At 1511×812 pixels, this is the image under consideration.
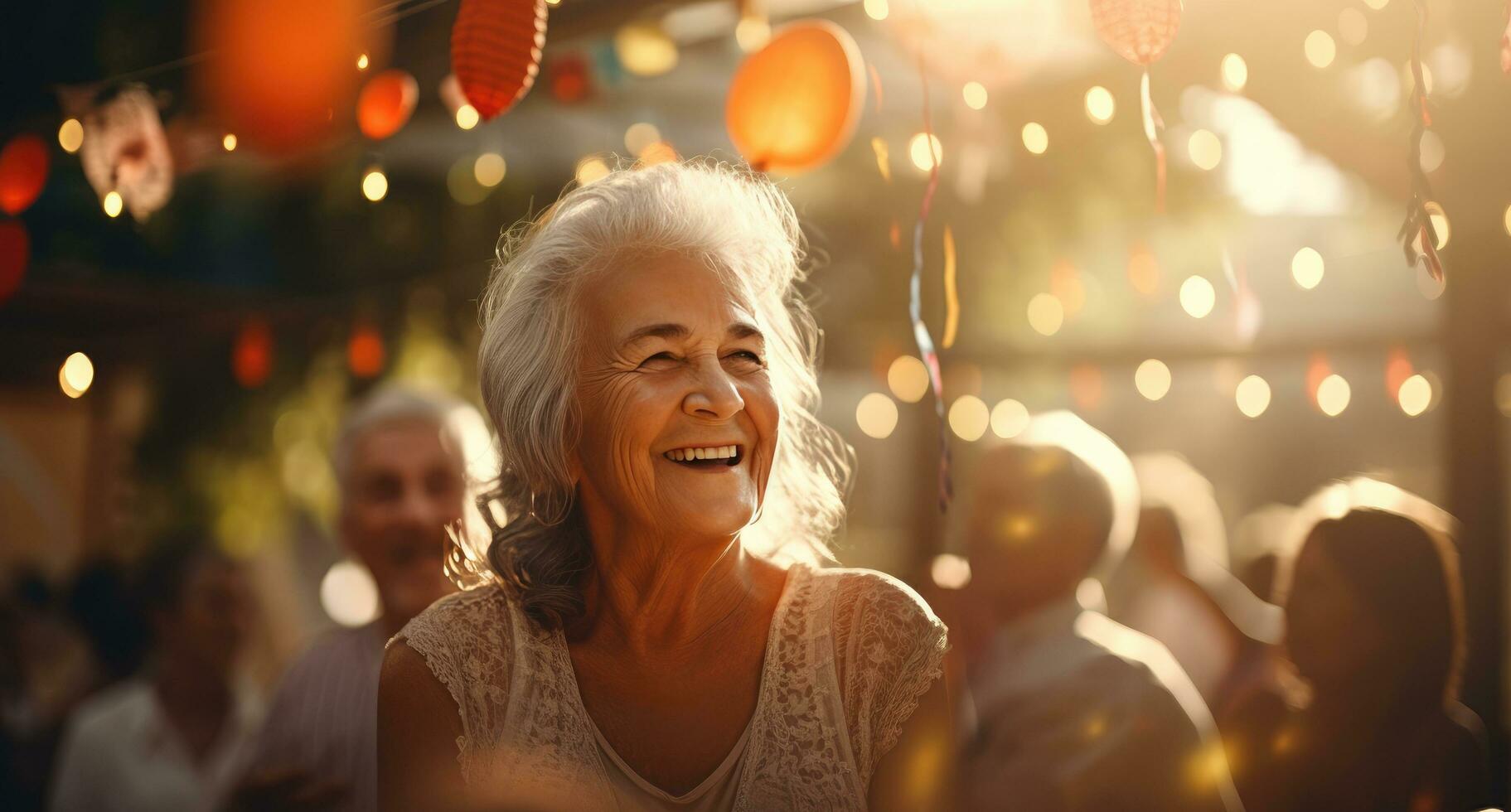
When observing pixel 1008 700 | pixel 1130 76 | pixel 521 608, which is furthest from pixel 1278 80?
pixel 521 608

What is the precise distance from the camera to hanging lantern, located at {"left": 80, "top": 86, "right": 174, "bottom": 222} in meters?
2.76

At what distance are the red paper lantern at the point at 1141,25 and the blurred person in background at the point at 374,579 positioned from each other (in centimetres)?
166

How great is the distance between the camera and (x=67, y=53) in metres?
2.76

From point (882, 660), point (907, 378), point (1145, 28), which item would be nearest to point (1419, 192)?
point (1145, 28)

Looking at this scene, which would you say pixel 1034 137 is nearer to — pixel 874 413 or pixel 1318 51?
pixel 1318 51

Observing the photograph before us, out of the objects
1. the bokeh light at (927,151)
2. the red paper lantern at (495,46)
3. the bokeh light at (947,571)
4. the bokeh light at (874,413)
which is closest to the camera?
the bokeh light at (927,151)

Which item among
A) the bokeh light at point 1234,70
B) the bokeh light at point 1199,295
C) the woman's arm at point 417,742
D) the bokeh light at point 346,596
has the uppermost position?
the bokeh light at point 1234,70

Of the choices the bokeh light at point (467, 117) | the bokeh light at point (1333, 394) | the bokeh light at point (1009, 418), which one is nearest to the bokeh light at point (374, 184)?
the bokeh light at point (467, 117)

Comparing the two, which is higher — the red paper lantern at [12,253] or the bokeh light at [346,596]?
the red paper lantern at [12,253]

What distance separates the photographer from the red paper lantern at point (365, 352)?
18.9ft

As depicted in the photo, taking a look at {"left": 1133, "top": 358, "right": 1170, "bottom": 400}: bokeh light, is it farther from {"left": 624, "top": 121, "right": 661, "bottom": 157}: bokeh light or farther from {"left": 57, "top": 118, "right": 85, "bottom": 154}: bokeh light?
{"left": 57, "top": 118, "right": 85, "bottom": 154}: bokeh light

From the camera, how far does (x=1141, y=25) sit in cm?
182

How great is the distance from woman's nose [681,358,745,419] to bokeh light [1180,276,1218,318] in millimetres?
3443

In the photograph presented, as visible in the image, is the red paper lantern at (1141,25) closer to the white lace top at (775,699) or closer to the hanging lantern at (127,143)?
the white lace top at (775,699)
